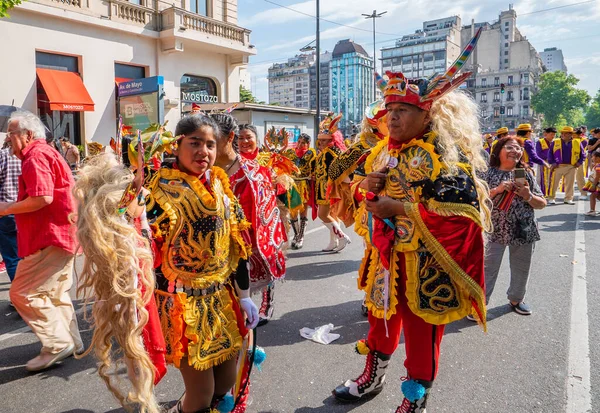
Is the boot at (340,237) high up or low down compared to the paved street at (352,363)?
up

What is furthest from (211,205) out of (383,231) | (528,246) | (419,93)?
(528,246)

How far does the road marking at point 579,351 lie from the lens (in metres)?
3.16

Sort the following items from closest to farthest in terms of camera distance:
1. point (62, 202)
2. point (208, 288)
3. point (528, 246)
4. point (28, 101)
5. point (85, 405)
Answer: point (208, 288)
point (85, 405)
point (62, 202)
point (528, 246)
point (28, 101)

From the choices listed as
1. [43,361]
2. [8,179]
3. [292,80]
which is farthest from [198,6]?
[292,80]

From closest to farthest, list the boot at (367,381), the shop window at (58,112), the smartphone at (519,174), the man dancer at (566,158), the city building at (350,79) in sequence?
the boot at (367,381)
the smartphone at (519,174)
the man dancer at (566,158)
the shop window at (58,112)
the city building at (350,79)

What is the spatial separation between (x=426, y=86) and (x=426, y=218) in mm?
790

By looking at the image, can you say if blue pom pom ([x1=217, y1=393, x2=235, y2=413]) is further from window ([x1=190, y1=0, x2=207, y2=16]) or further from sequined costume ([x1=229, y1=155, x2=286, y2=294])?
window ([x1=190, y1=0, x2=207, y2=16])

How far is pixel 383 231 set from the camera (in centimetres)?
275

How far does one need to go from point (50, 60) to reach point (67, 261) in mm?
13626

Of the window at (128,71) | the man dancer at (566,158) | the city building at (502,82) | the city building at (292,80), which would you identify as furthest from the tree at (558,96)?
the window at (128,71)

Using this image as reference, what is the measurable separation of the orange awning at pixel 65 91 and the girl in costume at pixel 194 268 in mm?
13854

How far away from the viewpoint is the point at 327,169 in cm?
734

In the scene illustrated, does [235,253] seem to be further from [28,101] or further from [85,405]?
[28,101]

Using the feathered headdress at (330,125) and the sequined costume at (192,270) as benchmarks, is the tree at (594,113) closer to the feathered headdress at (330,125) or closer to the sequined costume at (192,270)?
→ the feathered headdress at (330,125)
